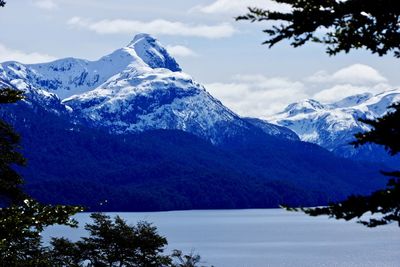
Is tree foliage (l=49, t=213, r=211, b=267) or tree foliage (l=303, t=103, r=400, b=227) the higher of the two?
tree foliage (l=49, t=213, r=211, b=267)

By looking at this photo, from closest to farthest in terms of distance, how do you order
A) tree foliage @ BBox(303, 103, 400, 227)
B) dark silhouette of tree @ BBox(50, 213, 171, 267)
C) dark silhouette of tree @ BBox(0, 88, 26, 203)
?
tree foliage @ BBox(303, 103, 400, 227) → dark silhouette of tree @ BBox(0, 88, 26, 203) → dark silhouette of tree @ BBox(50, 213, 171, 267)

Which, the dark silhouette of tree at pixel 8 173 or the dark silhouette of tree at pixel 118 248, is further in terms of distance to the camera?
the dark silhouette of tree at pixel 118 248

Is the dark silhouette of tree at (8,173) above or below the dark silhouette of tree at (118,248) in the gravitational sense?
above

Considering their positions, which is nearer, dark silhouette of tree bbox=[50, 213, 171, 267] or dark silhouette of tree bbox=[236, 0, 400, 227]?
Result: dark silhouette of tree bbox=[236, 0, 400, 227]

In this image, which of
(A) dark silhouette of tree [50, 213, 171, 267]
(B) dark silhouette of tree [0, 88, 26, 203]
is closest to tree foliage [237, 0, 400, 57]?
(B) dark silhouette of tree [0, 88, 26, 203]

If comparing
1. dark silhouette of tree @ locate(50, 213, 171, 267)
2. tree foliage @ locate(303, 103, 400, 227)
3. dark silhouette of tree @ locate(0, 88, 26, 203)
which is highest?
dark silhouette of tree @ locate(0, 88, 26, 203)

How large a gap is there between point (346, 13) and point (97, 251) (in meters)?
34.0

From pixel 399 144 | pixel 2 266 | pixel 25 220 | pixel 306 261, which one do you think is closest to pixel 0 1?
pixel 25 220

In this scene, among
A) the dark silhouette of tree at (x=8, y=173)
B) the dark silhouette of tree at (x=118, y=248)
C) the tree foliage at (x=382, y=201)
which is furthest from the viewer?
the dark silhouette of tree at (x=118, y=248)

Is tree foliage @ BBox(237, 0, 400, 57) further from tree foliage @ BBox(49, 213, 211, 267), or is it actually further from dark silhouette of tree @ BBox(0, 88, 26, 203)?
tree foliage @ BBox(49, 213, 211, 267)

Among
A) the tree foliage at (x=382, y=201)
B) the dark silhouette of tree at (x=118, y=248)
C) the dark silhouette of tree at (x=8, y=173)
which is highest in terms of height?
the dark silhouette of tree at (x=8, y=173)

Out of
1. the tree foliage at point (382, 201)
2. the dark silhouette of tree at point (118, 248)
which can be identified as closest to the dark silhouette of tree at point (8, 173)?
the dark silhouette of tree at point (118, 248)

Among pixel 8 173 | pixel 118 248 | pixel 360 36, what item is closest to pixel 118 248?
pixel 118 248

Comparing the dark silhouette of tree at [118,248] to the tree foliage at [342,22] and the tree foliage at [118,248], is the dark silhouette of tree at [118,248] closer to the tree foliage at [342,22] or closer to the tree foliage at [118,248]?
the tree foliage at [118,248]
